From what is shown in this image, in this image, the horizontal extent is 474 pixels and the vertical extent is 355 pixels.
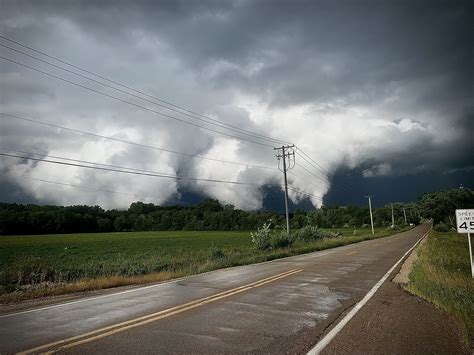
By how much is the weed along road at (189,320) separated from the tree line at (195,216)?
351 ft

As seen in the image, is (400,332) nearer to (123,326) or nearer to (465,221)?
(123,326)

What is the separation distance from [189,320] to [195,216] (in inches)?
6142

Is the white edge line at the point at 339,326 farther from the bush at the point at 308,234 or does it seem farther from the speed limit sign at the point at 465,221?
the bush at the point at 308,234

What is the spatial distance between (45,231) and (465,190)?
14726 cm

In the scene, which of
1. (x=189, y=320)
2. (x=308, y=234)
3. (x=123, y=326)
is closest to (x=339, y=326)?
(x=189, y=320)

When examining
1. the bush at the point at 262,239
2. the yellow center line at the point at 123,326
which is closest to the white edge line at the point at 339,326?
the yellow center line at the point at 123,326

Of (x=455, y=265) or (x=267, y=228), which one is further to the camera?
(x=267, y=228)

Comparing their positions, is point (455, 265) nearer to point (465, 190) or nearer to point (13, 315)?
point (13, 315)

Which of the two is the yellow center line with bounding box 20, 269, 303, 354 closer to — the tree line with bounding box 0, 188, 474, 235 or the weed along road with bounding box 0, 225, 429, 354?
the weed along road with bounding box 0, 225, 429, 354

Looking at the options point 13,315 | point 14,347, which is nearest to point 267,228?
point 13,315

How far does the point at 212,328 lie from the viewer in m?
6.21

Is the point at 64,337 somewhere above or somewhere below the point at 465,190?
below

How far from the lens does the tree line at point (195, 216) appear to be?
11275 centimetres

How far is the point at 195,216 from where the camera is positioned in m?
161
